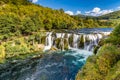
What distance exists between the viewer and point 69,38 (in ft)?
149

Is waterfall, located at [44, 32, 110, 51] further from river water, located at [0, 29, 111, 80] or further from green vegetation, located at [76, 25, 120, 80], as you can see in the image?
green vegetation, located at [76, 25, 120, 80]

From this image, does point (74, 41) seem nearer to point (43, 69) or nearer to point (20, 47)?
point (20, 47)

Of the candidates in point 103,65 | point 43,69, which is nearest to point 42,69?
point 43,69

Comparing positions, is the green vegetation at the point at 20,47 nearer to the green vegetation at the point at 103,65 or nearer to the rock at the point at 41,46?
the rock at the point at 41,46

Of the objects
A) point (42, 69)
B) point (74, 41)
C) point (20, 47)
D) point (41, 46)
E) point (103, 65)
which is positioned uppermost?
point (103, 65)

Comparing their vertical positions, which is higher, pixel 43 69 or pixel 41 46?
pixel 41 46

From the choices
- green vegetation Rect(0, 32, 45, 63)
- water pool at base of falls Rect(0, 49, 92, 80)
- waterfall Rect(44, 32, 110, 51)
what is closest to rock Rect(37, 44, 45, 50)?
green vegetation Rect(0, 32, 45, 63)

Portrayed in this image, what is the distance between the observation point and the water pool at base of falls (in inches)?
901

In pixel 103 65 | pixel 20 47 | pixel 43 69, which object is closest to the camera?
pixel 103 65

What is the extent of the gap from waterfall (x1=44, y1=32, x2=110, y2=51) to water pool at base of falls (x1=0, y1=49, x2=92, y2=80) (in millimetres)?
11560

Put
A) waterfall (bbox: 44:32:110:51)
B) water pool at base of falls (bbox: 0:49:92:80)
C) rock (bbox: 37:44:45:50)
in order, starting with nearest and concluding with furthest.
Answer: water pool at base of falls (bbox: 0:49:92:80) < waterfall (bbox: 44:32:110:51) < rock (bbox: 37:44:45:50)

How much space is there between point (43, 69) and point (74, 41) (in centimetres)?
2016

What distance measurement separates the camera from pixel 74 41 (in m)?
44.8

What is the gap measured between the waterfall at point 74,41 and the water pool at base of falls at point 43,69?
11.6 m
